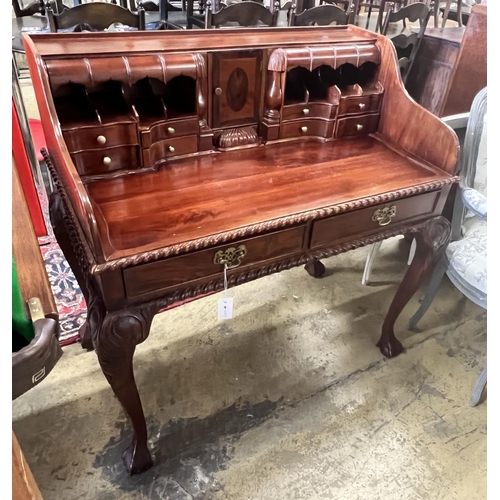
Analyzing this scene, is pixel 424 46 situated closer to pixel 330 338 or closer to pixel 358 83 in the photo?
pixel 358 83

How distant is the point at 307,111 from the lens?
57.1 inches

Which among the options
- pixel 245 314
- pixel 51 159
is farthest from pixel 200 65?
pixel 245 314

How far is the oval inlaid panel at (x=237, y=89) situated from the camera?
1310 millimetres

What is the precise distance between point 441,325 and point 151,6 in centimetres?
324

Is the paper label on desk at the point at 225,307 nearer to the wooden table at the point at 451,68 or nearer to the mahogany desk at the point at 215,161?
the mahogany desk at the point at 215,161

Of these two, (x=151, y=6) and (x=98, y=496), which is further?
(x=151, y=6)

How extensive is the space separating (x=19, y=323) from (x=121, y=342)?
338mm

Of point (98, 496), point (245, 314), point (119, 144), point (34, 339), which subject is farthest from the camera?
point (245, 314)

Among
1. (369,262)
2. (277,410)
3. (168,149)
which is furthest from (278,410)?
(168,149)

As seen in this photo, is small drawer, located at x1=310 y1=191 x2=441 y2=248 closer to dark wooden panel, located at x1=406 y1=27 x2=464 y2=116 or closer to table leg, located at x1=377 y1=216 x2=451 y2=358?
table leg, located at x1=377 y1=216 x2=451 y2=358

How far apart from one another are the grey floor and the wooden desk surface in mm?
778

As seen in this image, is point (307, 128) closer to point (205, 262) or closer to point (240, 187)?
point (240, 187)

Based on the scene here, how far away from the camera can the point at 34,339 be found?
2.26ft

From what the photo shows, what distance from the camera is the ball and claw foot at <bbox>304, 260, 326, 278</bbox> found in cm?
214
